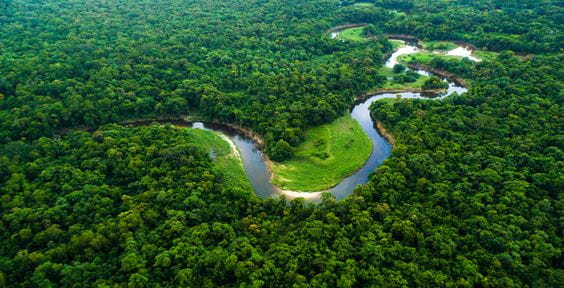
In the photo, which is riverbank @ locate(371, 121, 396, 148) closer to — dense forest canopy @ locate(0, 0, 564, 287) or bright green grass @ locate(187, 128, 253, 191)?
dense forest canopy @ locate(0, 0, 564, 287)

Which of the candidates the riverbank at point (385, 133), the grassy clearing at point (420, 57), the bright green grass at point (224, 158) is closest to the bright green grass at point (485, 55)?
the grassy clearing at point (420, 57)

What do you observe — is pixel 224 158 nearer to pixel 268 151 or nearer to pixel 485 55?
pixel 268 151

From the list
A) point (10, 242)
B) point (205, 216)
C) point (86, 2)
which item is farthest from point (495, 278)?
point (86, 2)

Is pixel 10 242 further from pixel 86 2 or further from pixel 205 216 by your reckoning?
pixel 86 2

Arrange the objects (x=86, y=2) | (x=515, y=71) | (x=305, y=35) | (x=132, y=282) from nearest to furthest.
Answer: (x=132, y=282), (x=515, y=71), (x=305, y=35), (x=86, y=2)

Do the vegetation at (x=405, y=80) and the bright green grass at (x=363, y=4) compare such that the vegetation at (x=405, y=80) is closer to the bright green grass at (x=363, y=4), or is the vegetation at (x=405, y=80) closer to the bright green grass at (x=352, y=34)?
the bright green grass at (x=352, y=34)

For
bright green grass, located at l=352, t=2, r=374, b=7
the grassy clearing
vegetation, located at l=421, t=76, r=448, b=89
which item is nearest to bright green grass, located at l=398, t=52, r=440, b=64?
the grassy clearing

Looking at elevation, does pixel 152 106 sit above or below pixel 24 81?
below
